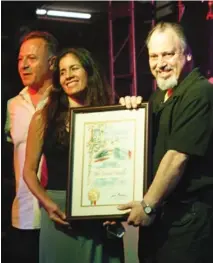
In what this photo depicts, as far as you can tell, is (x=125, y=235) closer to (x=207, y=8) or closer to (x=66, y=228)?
(x=66, y=228)

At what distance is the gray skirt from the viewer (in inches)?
67.7

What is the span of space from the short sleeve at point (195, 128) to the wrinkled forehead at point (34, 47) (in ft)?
2.51

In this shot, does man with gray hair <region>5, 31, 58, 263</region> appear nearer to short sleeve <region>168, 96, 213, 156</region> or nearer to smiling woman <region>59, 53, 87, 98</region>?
smiling woman <region>59, 53, 87, 98</region>

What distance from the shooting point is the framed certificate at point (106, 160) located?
160 centimetres

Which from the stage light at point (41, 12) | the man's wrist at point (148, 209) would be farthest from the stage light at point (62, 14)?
the man's wrist at point (148, 209)

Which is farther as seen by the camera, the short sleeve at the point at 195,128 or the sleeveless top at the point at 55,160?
the sleeveless top at the point at 55,160

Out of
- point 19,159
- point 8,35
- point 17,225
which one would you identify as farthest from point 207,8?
point 17,225

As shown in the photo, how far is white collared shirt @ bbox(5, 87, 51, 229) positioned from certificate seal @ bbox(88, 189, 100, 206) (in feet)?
1.13

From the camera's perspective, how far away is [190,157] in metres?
1.50

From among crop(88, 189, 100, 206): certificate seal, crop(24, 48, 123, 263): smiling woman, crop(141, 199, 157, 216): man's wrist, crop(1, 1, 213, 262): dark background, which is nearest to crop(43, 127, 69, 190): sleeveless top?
crop(24, 48, 123, 263): smiling woman

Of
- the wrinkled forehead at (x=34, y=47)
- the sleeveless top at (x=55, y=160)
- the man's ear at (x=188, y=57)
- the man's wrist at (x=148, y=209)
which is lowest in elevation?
the man's wrist at (x=148, y=209)

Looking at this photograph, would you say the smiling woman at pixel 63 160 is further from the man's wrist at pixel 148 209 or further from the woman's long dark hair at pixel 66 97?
the man's wrist at pixel 148 209

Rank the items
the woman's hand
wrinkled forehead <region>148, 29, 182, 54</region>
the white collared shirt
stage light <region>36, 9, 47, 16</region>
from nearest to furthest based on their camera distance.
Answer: wrinkled forehead <region>148, 29, 182, 54</region>, the woman's hand, the white collared shirt, stage light <region>36, 9, 47, 16</region>

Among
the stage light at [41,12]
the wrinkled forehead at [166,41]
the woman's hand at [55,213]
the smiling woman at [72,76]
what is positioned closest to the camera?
the wrinkled forehead at [166,41]
